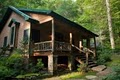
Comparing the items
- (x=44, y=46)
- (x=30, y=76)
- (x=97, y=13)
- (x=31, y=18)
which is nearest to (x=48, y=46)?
(x=44, y=46)

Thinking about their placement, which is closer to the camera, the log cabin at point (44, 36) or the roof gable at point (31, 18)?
the roof gable at point (31, 18)

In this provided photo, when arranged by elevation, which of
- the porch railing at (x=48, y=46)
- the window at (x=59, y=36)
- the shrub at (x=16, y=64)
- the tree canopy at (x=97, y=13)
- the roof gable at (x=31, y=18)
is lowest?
the shrub at (x=16, y=64)

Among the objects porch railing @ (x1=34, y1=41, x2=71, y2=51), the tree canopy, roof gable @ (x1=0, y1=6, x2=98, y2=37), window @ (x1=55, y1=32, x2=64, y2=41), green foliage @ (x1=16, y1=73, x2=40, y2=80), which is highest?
→ the tree canopy

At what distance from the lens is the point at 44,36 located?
17141 millimetres

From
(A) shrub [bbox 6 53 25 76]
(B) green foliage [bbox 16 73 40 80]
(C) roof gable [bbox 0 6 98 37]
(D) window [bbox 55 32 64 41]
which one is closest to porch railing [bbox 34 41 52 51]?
(A) shrub [bbox 6 53 25 76]

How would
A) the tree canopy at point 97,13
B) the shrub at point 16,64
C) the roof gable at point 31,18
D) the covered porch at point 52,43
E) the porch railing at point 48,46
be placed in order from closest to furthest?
the shrub at point 16,64, the covered porch at point 52,43, the roof gable at point 31,18, the porch railing at point 48,46, the tree canopy at point 97,13

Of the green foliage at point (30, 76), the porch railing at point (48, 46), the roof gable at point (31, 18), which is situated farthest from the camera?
the porch railing at point (48, 46)


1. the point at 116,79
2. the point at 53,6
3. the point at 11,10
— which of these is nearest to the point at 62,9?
the point at 53,6

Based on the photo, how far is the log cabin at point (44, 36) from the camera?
12.7 metres

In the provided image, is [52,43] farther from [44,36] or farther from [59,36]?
[59,36]

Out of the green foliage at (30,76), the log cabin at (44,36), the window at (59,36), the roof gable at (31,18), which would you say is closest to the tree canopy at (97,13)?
the roof gable at (31,18)

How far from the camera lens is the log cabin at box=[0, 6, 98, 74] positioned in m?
12.7

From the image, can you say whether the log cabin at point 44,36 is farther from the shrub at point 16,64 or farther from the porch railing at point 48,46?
the shrub at point 16,64

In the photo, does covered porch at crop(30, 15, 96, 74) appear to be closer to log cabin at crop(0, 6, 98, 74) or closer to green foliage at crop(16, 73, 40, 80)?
log cabin at crop(0, 6, 98, 74)
